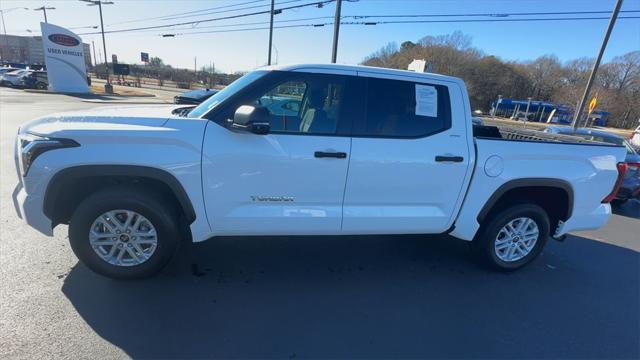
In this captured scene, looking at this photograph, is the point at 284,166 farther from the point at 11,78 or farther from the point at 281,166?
the point at 11,78

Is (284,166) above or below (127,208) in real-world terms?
above

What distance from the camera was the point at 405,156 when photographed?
2.98 meters

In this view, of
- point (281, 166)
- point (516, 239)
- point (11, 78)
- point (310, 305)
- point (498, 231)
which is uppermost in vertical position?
point (281, 166)

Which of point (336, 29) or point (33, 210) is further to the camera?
point (336, 29)

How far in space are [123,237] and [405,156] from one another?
8.30 ft

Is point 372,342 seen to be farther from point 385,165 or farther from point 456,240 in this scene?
point 456,240

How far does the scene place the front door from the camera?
2.71 m

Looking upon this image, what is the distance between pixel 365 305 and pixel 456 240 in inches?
86.2

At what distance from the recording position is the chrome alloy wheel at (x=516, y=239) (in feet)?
11.8

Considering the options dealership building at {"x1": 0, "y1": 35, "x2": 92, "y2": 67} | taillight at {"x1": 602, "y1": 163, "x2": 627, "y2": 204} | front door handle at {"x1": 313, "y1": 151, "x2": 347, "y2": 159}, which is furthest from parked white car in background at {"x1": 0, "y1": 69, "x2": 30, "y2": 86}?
dealership building at {"x1": 0, "y1": 35, "x2": 92, "y2": 67}

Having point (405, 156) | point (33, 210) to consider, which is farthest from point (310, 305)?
point (33, 210)

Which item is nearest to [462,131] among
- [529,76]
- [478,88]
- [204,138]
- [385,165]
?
[385,165]

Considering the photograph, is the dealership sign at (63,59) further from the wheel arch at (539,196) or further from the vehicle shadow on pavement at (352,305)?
the wheel arch at (539,196)

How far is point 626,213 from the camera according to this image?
6660 millimetres
